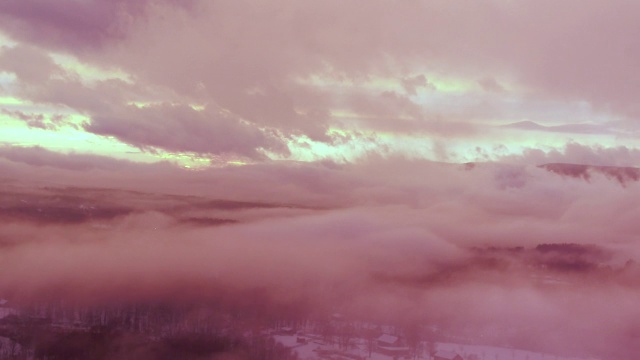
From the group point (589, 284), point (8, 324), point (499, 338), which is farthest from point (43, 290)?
point (589, 284)

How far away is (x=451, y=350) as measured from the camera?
2377 cm

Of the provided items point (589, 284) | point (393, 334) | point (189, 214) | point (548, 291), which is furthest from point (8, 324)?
point (589, 284)

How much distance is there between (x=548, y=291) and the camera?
107 feet

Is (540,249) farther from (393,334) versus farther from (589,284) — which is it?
(393,334)

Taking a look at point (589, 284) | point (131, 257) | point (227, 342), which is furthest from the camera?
point (131, 257)

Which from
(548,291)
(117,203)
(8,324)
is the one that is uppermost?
(117,203)

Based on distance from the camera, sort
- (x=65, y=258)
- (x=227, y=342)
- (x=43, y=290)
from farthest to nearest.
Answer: (x=65, y=258), (x=43, y=290), (x=227, y=342)

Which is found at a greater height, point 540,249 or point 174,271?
point 540,249

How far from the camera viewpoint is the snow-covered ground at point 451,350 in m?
22.5

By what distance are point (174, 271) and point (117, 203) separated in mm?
5567

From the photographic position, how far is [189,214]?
138ft

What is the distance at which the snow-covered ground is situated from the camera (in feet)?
73.7

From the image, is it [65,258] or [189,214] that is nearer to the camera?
[65,258]

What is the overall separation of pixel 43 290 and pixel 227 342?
11384mm
